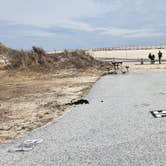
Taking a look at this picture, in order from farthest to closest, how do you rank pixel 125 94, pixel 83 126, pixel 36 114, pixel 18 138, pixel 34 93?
pixel 34 93 → pixel 125 94 → pixel 36 114 → pixel 83 126 → pixel 18 138

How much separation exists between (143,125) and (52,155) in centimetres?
359

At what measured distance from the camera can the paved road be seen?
8.48 metres

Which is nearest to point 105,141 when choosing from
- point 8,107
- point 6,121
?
point 6,121

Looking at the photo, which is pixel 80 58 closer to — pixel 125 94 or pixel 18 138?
pixel 125 94

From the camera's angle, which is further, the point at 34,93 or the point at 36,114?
the point at 34,93

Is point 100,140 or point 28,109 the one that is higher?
point 100,140

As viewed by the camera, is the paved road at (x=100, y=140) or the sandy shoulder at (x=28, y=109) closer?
the paved road at (x=100, y=140)

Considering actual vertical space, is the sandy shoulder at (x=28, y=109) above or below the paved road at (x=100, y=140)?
below

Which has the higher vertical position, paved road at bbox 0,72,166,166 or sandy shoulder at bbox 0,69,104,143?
paved road at bbox 0,72,166,166

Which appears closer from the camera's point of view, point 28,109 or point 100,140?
point 100,140

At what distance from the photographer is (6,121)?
47.9 feet

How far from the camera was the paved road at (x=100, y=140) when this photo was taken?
8.48m

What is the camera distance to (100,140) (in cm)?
1013

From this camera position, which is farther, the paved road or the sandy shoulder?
the sandy shoulder
